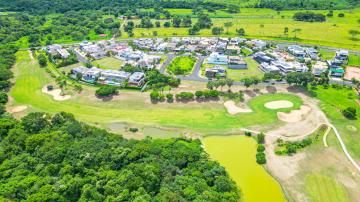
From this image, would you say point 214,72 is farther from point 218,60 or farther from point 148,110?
point 148,110

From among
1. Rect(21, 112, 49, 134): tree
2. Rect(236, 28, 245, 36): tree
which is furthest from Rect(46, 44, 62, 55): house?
Rect(236, 28, 245, 36): tree

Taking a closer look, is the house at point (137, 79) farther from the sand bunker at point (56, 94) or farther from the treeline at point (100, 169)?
the treeline at point (100, 169)

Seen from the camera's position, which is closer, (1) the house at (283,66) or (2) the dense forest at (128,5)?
(1) the house at (283,66)

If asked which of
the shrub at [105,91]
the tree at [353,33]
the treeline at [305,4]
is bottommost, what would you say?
the shrub at [105,91]

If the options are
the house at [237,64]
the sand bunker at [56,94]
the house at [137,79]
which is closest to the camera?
the sand bunker at [56,94]

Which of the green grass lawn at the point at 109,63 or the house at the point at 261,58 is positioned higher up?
the house at the point at 261,58

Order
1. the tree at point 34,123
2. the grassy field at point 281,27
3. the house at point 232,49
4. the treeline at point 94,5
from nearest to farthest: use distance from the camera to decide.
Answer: the tree at point 34,123 < the house at point 232,49 < the grassy field at point 281,27 < the treeline at point 94,5

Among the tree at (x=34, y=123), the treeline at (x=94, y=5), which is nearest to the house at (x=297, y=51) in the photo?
the treeline at (x=94, y=5)
